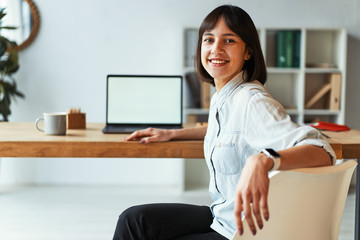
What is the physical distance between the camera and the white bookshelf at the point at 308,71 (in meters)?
3.78

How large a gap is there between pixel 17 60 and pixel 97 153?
234 centimetres

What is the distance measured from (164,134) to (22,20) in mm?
2767

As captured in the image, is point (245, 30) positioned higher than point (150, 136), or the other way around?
point (245, 30)

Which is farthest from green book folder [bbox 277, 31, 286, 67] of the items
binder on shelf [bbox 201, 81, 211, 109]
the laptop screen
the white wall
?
the laptop screen

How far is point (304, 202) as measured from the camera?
3.47ft

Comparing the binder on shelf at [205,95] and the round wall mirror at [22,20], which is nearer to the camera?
the binder on shelf at [205,95]

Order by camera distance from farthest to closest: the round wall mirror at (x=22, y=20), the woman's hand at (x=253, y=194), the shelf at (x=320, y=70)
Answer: the round wall mirror at (x=22, y=20) → the shelf at (x=320, y=70) → the woman's hand at (x=253, y=194)

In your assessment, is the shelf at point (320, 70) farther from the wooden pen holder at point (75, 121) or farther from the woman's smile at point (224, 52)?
the woman's smile at point (224, 52)

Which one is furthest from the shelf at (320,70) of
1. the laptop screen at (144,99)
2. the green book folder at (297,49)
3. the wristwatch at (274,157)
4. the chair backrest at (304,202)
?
the wristwatch at (274,157)

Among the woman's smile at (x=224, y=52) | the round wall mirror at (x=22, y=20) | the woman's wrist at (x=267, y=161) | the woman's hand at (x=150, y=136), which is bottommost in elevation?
the woman's hand at (x=150, y=136)

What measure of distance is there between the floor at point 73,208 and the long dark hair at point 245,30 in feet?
5.84

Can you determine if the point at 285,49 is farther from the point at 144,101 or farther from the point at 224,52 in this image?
the point at 224,52

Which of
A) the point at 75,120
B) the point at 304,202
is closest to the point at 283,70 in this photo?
the point at 75,120

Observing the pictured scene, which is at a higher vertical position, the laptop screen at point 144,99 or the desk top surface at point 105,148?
the laptop screen at point 144,99
